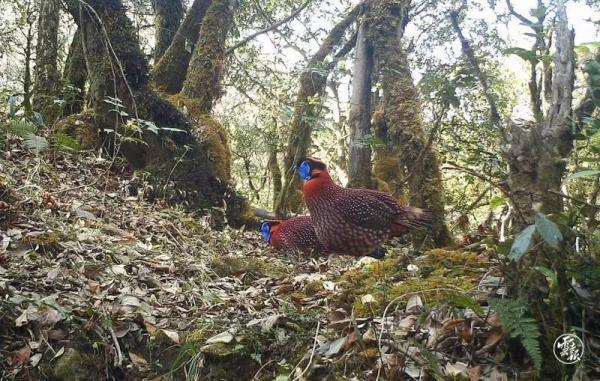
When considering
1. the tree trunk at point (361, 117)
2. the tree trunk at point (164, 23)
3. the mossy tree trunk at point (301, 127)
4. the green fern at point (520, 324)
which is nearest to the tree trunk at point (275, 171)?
the mossy tree trunk at point (301, 127)

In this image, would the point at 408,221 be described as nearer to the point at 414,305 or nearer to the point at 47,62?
the point at 414,305

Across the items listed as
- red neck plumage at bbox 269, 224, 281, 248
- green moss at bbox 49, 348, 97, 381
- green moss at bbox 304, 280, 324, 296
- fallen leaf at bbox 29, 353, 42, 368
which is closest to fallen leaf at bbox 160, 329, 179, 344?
green moss at bbox 49, 348, 97, 381

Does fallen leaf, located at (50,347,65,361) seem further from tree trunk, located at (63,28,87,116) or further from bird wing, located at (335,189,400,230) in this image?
tree trunk, located at (63,28,87,116)

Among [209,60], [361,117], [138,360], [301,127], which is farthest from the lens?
[301,127]

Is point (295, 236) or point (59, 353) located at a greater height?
point (295, 236)

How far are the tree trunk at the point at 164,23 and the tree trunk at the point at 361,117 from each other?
13.8 ft

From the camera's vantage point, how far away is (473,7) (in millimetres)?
9109

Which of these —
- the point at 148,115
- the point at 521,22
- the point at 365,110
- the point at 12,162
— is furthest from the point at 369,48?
the point at 12,162

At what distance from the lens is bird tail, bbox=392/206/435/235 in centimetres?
411

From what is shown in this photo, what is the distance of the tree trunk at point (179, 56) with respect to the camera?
28.2 feet

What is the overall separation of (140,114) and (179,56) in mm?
2450

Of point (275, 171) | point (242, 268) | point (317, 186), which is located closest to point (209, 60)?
point (275, 171)

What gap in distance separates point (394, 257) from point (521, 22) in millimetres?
1839

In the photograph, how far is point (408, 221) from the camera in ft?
13.5
